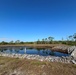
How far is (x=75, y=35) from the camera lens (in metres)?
39.0

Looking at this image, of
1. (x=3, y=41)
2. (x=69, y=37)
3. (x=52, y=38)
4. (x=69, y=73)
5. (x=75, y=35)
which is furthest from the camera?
(x=3, y=41)

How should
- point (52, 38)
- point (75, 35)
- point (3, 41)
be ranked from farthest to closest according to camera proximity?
point (3, 41)
point (52, 38)
point (75, 35)

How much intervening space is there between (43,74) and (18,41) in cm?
5776

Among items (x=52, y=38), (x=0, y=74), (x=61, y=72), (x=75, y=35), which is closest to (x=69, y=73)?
(x=61, y=72)

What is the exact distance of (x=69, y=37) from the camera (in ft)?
138

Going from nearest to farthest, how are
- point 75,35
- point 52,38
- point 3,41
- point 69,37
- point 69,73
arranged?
point 69,73, point 75,35, point 69,37, point 52,38, point 3,41

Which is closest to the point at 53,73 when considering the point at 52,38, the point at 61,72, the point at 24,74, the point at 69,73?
the point at 61,72

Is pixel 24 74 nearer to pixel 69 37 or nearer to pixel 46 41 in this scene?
pixel 69 37

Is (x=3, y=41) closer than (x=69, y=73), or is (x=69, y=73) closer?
(x=69, y=73)

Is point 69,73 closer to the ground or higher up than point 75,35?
closer to the ground

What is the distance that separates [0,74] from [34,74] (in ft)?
7.09

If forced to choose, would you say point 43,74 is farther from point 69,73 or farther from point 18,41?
point 18,41

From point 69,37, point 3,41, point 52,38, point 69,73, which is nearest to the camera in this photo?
point 69,73

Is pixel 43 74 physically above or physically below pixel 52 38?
below
